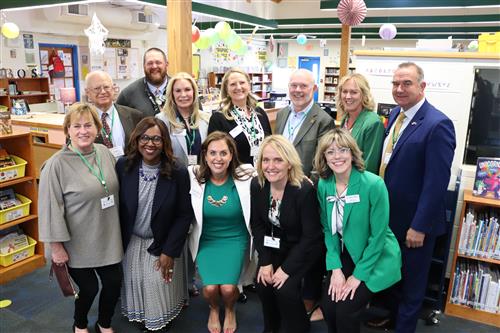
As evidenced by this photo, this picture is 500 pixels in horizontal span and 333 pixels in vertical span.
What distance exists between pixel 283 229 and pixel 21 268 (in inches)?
94.4

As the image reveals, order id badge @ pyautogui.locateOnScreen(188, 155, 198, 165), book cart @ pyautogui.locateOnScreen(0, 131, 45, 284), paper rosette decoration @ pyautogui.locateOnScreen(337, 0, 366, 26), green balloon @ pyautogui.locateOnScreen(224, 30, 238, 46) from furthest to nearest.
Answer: green balloon @ pyautogui.locateOnScreen(224, 30, 238, 46)
paper rosette decoration @ pyautogui.locateOnScreen(337, 0, 366, 26)
book cart @ pyautogui.locateOnScreen(0, 131, 45, 284)
id badge @ pyautogui.locateOnScreen(188, 155, 198, 165)

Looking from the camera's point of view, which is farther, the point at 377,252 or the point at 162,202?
the point at 162,202

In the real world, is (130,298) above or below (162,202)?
below

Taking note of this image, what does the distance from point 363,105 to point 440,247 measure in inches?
46.1

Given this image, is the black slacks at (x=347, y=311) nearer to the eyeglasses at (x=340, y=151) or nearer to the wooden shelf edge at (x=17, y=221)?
the eyeglasses at (x=340, y=151)

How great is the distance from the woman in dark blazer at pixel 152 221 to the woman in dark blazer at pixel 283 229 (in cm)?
51

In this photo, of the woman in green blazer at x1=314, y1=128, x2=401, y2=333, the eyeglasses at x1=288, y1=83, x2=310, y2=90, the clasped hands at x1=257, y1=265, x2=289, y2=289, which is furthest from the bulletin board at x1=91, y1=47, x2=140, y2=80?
the woman in green blazer at x1=314, y1=128, x2=401, y2=333

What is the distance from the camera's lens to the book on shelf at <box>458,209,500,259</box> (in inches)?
111

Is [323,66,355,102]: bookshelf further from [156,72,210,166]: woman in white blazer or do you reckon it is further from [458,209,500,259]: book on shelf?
[156,72,210,166]: woman in white blazer

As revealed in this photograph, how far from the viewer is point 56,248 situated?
233 cm

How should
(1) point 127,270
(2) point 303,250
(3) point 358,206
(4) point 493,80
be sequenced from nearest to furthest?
(3) point 358,206 → (2) point 303,250 → (1) point 127,270 → (4) point 493,80

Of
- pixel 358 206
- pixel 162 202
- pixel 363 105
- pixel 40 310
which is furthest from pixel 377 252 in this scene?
pixel 40 310

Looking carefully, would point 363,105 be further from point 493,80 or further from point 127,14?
point 127,14

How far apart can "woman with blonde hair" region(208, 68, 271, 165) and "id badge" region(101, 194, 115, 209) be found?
0.94 m
